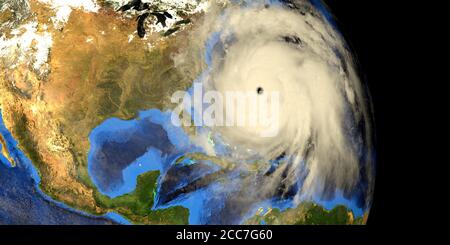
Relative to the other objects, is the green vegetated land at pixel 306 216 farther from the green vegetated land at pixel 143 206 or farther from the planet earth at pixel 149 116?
the green vegetated land at pixel 143 206

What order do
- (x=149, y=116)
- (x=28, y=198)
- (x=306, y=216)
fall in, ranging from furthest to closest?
(x=306, y=216) < (x=28, y=198) < (x=149, y=116)

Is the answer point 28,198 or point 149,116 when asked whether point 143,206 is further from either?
point 28,198

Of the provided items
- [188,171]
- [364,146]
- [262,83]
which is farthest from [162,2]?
[364,146]

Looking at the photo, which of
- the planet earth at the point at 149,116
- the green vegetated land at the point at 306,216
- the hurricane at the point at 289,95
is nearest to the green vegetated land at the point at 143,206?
the planet earth at the point at 149,116

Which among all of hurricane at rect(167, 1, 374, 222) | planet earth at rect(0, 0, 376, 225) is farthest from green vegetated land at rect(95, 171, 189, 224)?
hurricane at rect(167, 1, 374, 222)

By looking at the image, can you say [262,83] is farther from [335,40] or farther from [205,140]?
[335,40]

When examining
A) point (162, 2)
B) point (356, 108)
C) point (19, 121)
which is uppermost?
point (162, 2)

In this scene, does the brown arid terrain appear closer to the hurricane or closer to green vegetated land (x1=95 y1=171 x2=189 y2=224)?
green vegetated land (x1=95 y1=171 x2=189 y2=224)

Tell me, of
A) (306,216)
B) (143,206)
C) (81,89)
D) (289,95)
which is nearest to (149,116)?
(81,89)
